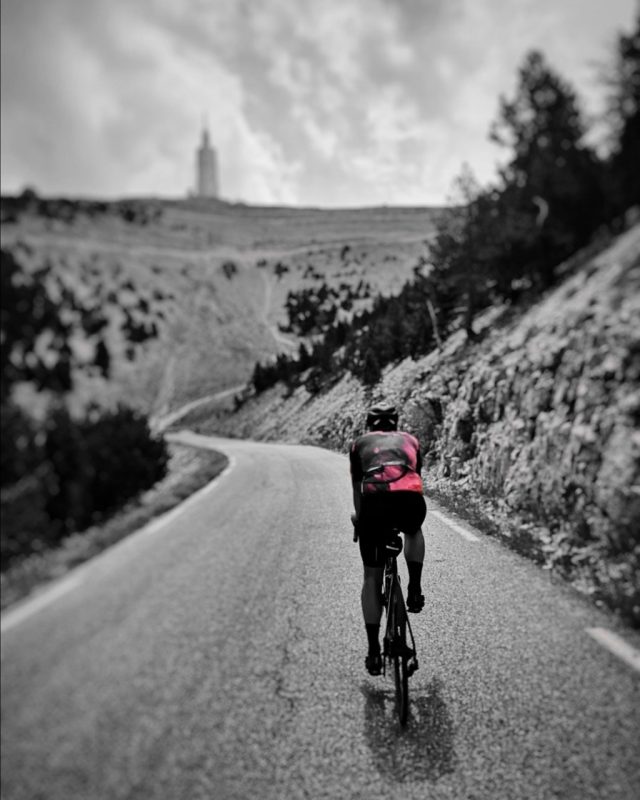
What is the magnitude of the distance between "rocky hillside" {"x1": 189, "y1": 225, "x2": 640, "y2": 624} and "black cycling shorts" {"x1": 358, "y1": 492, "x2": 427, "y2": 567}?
2.20 meters

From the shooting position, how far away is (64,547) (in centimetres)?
348

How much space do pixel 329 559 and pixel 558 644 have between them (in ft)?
10.1

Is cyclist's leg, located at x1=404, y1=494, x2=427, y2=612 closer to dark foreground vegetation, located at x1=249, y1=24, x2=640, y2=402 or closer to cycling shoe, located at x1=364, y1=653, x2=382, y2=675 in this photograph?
cycling shoe, located at x1=364, y1=653, x2=382, y2=675

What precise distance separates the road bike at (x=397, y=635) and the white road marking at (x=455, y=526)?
3364 mm

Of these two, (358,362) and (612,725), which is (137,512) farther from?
(358,362)

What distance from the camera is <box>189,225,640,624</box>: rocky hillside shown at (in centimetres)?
512

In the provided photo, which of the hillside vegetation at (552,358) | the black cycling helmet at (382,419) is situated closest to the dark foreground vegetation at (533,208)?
the hillside vegetation at (552,358)

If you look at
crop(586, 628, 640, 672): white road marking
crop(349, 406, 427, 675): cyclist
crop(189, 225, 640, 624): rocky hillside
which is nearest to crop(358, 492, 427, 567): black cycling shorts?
crop(349, 406, 427, 675): cyclist

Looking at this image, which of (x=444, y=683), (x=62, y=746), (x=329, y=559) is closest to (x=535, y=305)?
(x=329, y=559)

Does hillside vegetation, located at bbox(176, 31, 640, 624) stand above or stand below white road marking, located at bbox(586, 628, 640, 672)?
above

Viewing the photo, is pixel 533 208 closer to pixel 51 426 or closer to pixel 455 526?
pixel 455 526

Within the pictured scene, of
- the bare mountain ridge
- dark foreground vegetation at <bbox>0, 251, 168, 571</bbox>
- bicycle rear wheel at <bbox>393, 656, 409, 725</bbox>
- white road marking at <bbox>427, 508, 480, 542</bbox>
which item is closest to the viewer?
bicycle rear wheel at <bbox>393, 656, 409, 725</bbox>

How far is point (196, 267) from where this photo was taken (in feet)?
192

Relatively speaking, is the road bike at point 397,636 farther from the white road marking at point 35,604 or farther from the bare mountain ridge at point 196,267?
the bare mountain ridge at point 196,267
